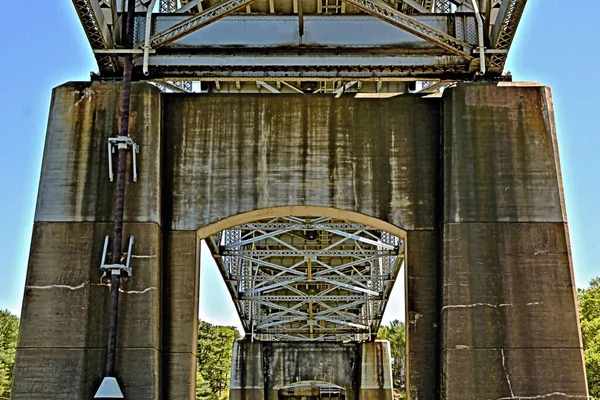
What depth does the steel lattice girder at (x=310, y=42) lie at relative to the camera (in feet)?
49.3

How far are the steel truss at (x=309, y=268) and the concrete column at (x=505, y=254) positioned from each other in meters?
13.8

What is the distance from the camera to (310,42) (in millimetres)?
15914

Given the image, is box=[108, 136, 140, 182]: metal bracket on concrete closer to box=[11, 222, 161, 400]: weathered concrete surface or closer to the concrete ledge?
box=[11, 222, 161, 400]: weathered concrete surface

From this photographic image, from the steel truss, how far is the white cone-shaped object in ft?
50.0

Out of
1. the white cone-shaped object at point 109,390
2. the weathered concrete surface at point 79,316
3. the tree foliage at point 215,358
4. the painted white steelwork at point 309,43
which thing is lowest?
the white cone-shaped object at point 109,390

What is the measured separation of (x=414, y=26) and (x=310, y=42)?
208 centimetres

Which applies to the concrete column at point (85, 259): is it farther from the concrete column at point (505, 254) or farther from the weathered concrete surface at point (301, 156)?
the concrete column at point (505, 254)

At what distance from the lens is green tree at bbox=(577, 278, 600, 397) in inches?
1735

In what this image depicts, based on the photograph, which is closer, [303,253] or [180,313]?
[180,313]

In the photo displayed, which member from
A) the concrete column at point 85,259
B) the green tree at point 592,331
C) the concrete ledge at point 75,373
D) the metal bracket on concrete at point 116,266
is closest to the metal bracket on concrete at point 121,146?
the concrete column at point 85,259

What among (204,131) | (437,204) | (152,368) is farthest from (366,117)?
(152,368)

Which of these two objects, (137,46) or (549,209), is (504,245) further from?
(137,46)

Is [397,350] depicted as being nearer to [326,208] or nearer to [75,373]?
[326,208]

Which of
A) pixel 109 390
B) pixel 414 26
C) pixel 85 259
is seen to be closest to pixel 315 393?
pixel 85 259
